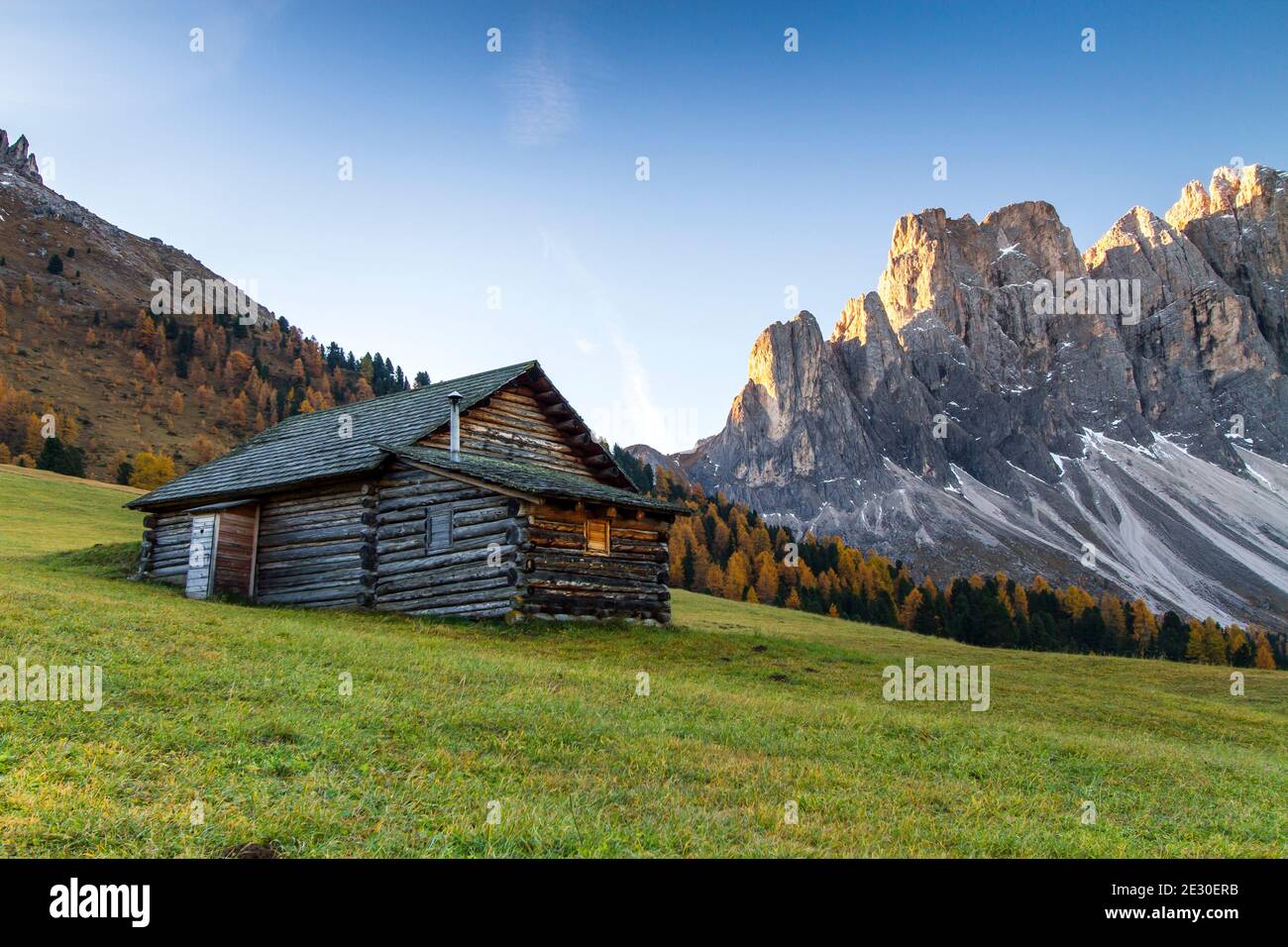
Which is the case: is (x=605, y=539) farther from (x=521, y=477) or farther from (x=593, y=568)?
(x=521, y=477)

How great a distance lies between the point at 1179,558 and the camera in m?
191

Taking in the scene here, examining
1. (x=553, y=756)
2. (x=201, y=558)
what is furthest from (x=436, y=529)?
(x=553, y=756)

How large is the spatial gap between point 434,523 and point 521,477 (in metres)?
3.09

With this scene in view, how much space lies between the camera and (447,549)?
25.5 metres

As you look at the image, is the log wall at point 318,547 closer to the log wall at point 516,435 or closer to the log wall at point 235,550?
the log wall at point 235,550

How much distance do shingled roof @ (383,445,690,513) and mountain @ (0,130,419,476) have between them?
88.2 meters

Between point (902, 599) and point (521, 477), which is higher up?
point (521, 477)

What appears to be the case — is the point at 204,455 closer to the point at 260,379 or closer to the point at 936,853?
the point at 260,379

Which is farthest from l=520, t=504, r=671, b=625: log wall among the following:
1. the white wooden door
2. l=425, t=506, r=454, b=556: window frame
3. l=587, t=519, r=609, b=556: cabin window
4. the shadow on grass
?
the shadow on grass

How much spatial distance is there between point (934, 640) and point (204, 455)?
103 metres

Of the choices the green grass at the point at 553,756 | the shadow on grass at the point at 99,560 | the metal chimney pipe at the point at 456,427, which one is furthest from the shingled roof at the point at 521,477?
the shadow on grass at the point at 99,560

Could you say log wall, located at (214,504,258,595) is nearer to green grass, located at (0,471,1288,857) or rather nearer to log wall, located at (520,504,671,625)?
green grass, located at (0,471,1288,857)

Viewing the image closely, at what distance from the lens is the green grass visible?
6.46m

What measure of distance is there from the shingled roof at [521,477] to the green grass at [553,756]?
5240mm
